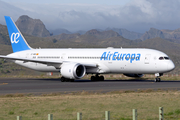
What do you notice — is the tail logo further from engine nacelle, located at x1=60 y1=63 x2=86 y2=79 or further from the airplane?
engine nacelle, located at x1=60 y1=63 x2=86 y2=79

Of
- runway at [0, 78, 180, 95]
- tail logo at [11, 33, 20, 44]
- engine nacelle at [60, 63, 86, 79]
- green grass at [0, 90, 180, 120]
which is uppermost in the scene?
tail logo at [11, 33, 20, 44]

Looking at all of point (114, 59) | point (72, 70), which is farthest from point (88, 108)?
point (114, 59)

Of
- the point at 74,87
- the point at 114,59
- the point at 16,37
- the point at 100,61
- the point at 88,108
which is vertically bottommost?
the point at 88,108

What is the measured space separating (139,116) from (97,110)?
3.03 m

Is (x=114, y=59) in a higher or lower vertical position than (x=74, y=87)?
higher

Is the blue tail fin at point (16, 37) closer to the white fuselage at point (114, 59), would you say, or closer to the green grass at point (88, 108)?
the white fuselage at point (114, 59)

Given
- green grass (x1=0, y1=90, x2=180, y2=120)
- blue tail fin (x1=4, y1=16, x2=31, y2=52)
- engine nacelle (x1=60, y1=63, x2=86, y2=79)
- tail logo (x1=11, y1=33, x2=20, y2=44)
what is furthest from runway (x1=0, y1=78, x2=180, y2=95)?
tail logo (x1=11, y1=33, x2=20, y2=44)

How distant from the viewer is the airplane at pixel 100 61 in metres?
40.4

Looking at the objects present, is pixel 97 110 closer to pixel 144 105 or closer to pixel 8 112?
pixel 144 105

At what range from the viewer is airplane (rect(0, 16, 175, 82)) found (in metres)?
40.4

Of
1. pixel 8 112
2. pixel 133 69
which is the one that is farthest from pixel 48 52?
pixel 8 112

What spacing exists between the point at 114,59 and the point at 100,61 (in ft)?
8.01

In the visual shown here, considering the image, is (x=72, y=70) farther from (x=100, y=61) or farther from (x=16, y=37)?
(x=16, y=37)

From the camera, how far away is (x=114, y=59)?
4281 centimetres
